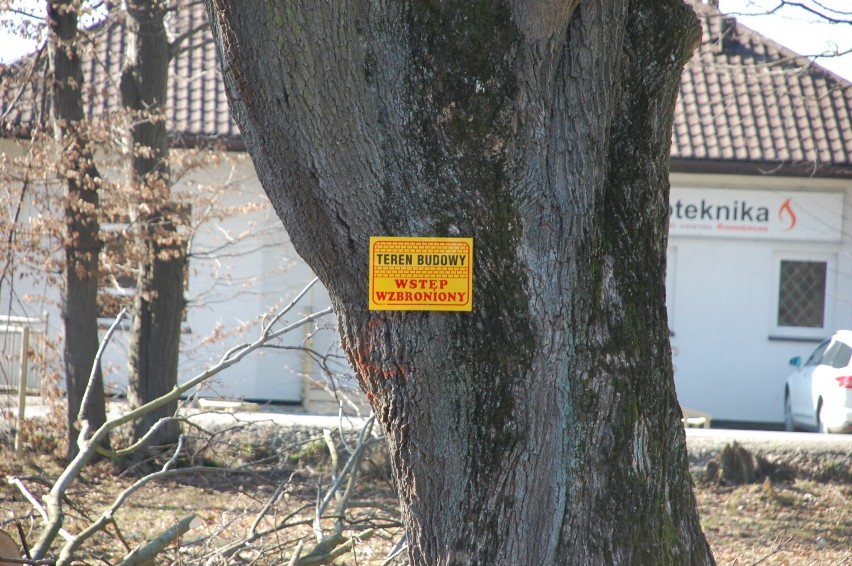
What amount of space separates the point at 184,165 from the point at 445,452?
751 centimetres

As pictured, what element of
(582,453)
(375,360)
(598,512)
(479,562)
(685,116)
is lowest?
(479,562)

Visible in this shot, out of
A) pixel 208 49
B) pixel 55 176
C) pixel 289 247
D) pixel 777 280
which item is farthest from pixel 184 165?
pixel 777 280

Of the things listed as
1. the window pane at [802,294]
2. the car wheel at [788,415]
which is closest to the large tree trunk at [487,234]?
the car wheel at [788,415]

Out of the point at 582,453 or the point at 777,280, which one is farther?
the point at 777,280

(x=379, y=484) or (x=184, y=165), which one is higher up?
(x=184, y=165)

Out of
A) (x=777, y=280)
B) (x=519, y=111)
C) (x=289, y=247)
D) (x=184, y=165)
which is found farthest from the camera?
(x=777, y=280)

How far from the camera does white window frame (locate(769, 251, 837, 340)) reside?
1408 cm

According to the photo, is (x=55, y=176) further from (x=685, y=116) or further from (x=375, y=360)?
(x=685, y=116)

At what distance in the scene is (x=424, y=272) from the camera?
270 centimetres

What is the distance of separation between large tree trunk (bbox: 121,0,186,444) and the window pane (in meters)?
9.60

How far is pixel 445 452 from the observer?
9.16ft

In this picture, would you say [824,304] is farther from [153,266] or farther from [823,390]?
[153,266]

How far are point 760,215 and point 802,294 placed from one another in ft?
4.80

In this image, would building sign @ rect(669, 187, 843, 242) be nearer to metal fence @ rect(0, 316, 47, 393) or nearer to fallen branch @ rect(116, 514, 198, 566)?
metal fence @ rect(0, 316, 47, 393)
